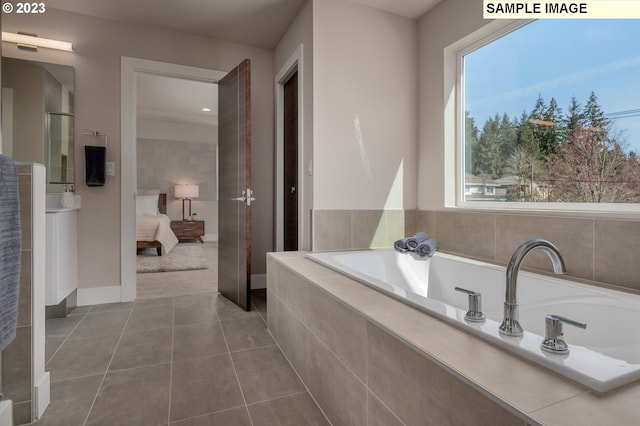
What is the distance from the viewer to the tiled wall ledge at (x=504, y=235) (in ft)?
4.99

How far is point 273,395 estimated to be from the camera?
61.5 inches

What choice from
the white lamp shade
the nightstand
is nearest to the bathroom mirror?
the nightstand

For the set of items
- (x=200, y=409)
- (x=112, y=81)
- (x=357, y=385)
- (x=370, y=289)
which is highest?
(x=112, y=81)

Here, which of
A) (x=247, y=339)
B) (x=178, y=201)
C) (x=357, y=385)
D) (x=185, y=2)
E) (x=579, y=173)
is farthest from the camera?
(x=178, y=201)

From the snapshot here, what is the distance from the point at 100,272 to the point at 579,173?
3.61 meters

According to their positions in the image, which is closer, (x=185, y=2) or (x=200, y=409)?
(x=200, y=409)

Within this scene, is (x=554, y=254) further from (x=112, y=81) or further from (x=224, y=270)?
(x=112, y=81)

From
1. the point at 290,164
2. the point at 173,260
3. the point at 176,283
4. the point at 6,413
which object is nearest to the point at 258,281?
the point at 176,283

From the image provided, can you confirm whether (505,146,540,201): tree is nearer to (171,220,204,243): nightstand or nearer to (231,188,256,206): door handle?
(231,188,256,206): door handle

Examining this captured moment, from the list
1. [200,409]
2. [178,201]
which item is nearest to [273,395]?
[200,409]

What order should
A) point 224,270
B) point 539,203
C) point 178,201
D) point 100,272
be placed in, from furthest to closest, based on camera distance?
point 178,201, point 224,270, point 100,272, point 539,203

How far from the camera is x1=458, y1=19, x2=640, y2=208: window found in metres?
1.64

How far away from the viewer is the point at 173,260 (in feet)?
16.2

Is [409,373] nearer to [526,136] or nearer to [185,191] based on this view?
[526,136]
